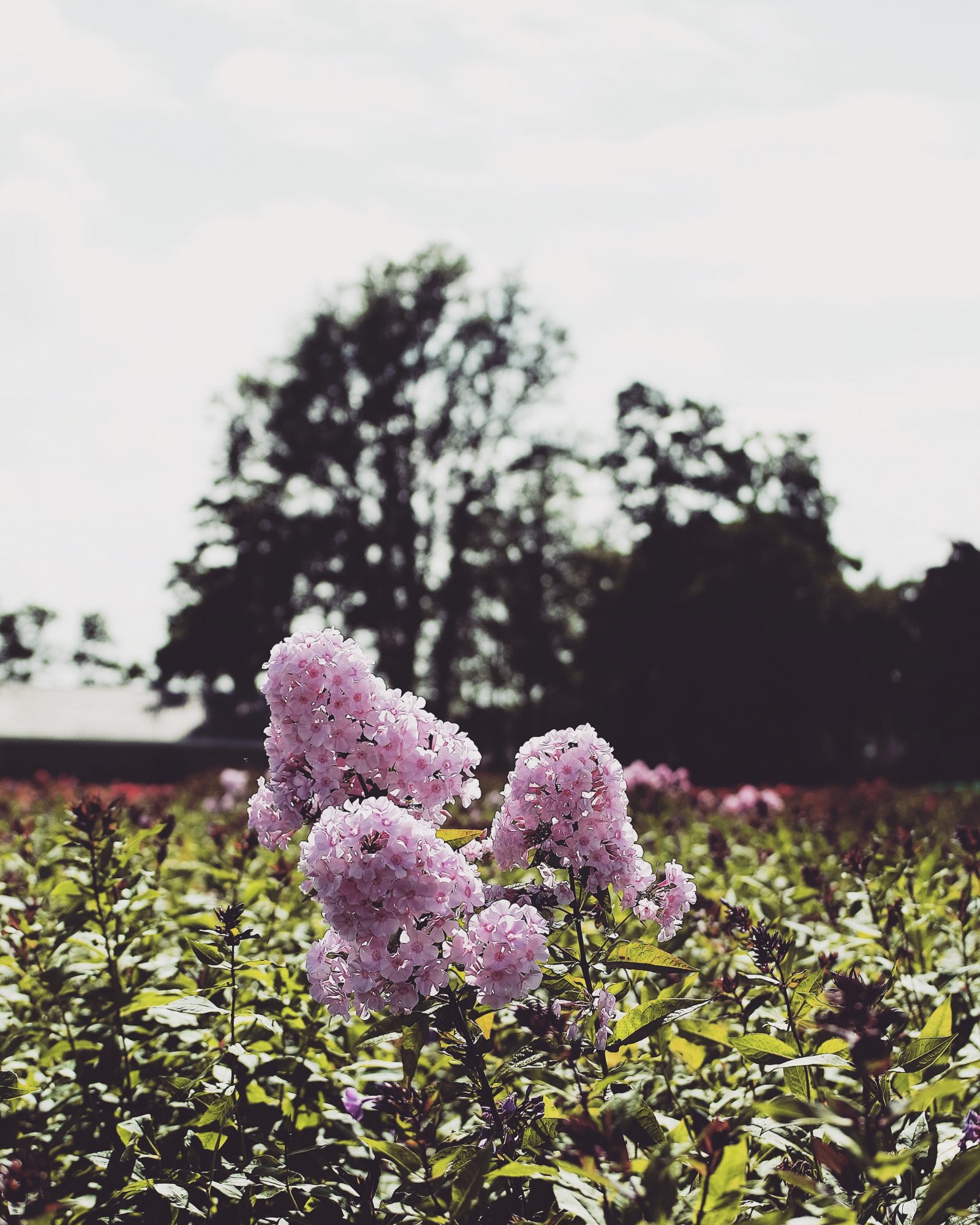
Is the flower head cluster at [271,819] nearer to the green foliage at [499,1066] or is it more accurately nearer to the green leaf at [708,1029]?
the green foliage at [499,1066]

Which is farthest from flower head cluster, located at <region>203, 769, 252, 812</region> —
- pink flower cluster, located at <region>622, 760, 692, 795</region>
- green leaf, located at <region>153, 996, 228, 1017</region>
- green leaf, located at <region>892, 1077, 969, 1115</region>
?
green leaf, located at <region>892, 1077, 969, 1115</region>

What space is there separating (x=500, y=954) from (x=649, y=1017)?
0.34 meters

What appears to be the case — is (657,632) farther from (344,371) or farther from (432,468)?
(344,371)

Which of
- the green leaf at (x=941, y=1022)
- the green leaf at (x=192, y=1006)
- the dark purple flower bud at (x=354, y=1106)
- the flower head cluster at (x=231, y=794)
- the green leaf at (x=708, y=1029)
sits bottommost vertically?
the flower head cluster at (x=231, y=794)

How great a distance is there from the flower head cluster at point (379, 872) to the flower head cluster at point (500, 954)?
0.08m

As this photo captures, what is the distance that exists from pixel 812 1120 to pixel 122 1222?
5.90ft

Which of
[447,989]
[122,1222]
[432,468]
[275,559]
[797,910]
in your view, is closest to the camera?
[447,989]

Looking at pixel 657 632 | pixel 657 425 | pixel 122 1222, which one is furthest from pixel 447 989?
pixel 657 425

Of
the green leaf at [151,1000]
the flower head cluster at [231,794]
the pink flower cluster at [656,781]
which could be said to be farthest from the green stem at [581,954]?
the flower head cluster at [231,794]

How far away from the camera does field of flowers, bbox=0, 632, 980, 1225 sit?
1.65m

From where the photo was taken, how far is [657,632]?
31.3m

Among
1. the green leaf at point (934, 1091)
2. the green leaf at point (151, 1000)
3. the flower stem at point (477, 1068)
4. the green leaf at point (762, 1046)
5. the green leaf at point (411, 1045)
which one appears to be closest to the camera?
the green leaf at point (934, 1091)

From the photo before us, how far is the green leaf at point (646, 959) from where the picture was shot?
202cm

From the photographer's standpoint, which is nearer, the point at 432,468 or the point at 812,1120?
the point at 812,1120
